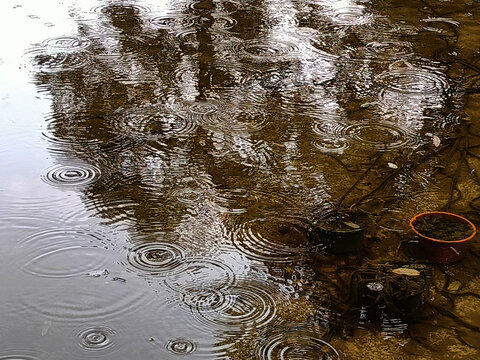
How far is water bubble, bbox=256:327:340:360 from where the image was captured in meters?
2.80

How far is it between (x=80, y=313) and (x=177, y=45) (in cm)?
395

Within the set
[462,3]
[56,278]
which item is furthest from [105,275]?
[462,3]

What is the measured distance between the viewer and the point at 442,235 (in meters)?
3.54

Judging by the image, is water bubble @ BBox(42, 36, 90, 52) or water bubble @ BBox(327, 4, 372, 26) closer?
water bubble @ BBox(42, 36, 90, 52)

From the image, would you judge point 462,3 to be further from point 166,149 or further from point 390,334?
point 390,334

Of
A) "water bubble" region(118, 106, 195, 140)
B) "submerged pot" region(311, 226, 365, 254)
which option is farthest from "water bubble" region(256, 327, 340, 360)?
"water bubble" region(118, 106, 195, 140)

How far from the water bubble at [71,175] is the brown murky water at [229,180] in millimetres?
19

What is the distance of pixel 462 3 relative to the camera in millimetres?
7984

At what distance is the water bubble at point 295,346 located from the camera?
280cm

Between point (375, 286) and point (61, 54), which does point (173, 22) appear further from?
point (375, 286)

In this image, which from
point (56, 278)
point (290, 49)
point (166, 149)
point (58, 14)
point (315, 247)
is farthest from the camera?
point (58, 14)

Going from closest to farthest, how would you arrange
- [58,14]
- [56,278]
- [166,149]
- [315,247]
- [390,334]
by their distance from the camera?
1. [390,334]
2. [56,278]
3. [315,247]
4. [166,149]
5. [58,14]

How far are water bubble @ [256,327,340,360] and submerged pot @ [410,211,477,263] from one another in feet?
3.14

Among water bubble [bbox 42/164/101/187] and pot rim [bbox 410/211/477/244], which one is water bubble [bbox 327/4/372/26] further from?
water bubble [bbox 42/164/101/187]
